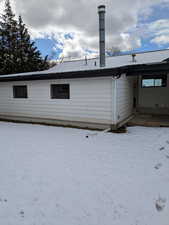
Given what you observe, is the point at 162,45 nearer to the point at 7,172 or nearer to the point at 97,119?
the point at 97,119

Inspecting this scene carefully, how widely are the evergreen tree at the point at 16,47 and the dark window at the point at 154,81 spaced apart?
15767 millimetres

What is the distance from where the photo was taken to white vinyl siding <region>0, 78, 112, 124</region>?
5659 millimetres

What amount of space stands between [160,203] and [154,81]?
7.78 metres

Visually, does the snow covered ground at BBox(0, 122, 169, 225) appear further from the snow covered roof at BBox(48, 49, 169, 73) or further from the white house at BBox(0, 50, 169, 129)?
the snow covered roof at BBox(48, 49, 169, 73)

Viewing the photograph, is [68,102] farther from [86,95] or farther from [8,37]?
[8,37]

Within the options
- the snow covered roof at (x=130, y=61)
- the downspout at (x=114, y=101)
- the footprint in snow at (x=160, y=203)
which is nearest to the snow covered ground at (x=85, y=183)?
the footprint in snow at (x=160, y=203)

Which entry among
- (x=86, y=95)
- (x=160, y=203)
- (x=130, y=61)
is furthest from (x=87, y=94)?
(x=160, y=203)

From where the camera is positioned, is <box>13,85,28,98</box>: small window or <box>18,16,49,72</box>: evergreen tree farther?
<box>18,16,49,72</box>: evergreen tree

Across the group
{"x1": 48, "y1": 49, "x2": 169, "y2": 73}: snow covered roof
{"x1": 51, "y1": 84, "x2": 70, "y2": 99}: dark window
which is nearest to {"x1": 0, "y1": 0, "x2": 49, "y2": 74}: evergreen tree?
{"x1": 48, "y1": 49, "x2": 169, "y2": 73}: snow covered roof

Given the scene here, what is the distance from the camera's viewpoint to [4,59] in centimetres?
1877

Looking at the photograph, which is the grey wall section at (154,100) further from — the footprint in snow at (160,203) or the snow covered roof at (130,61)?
the footprint in snow at (160,203)

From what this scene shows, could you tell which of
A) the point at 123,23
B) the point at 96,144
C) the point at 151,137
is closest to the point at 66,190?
the point at 96,144

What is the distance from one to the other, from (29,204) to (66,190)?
53 cm

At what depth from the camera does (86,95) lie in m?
5.98
